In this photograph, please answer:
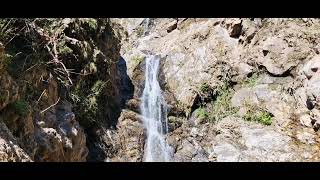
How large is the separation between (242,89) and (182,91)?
8.33 feet

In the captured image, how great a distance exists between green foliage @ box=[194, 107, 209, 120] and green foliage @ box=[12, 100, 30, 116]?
1005 cm

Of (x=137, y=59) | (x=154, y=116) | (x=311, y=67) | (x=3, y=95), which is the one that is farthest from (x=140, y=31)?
(x=3, y=95)

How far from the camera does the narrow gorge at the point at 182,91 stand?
8891 millimetres

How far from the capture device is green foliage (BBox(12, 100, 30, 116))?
19.6ft

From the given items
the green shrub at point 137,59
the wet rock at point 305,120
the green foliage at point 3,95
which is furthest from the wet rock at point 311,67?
the green foliage at point 3,95

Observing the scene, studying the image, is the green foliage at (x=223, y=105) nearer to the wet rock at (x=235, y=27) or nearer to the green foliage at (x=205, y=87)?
the green foliage at (x=205, y=87)

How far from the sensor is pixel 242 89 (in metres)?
15.8

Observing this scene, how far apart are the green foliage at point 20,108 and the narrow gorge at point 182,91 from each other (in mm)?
1007

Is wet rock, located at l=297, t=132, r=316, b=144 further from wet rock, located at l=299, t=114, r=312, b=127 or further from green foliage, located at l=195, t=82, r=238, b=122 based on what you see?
green foliage, located at l=195, t=82, r=238, b=122

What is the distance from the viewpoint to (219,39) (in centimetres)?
1806

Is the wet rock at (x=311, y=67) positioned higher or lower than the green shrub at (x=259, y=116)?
higher
